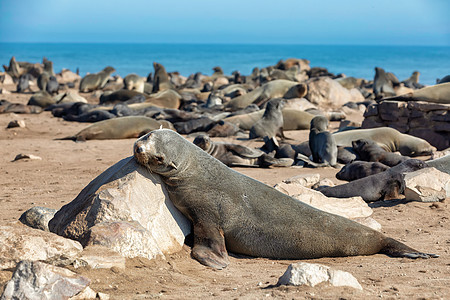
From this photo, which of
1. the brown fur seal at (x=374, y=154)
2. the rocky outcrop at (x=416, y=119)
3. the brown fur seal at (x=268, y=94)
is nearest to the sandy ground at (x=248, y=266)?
the brown fur seal at (x=374, y=154)

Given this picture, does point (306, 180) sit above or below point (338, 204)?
below

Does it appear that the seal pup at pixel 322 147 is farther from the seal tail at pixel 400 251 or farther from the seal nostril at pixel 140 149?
the seal nostril at pixel 140 149

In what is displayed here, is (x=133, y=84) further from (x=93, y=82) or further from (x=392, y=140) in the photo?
(x=392, y=140)

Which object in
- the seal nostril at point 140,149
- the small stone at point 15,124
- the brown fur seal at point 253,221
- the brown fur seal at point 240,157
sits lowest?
the small stone at point 15,124

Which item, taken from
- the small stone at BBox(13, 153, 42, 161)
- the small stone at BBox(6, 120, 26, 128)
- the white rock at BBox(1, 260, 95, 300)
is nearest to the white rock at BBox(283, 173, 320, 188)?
the small stone at BBox(13, 153, 42, 161)

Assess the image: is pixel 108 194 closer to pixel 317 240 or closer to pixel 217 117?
pixel 317 240

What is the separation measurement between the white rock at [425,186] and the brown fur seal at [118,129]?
6.71 m

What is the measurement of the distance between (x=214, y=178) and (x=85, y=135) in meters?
7.61

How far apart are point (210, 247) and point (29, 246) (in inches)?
60.1

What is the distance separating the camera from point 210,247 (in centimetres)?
443

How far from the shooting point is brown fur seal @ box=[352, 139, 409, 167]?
8.77 metres

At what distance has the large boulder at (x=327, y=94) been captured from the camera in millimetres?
17797

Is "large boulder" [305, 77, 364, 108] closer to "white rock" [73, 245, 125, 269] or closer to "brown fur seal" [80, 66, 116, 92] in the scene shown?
"brown fur seal" [80, 66, 116, 92]

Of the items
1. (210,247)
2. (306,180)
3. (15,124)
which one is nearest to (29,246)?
(210,247)
